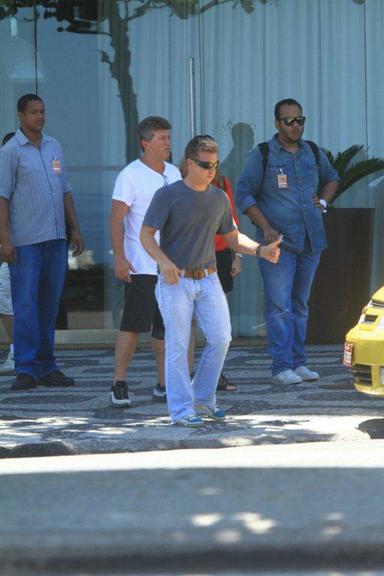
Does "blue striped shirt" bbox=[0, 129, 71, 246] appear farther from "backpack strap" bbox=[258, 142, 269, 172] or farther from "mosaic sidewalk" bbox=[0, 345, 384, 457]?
"backpack strap" bbox=[258, 142, 269, 172]

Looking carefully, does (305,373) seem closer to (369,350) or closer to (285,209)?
(285,209)

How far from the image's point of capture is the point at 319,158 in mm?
10930

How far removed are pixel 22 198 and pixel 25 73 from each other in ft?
12.3

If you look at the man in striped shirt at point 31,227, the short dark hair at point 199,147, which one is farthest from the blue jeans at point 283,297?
the short dark hair at point 199,147

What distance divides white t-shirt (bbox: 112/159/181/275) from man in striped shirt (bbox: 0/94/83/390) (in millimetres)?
1477

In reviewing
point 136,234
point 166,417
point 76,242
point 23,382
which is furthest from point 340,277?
point 166,417

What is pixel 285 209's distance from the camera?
1069 cm

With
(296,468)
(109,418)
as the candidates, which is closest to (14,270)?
(109,418)

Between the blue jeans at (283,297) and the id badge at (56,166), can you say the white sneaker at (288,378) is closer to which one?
the blue jeans at (283,297)

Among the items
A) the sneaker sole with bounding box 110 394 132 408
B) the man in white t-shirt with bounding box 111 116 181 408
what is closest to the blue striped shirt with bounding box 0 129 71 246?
the man in white t-shirt with bounding box 111 116 181 408

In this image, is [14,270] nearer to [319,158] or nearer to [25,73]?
[319,158]

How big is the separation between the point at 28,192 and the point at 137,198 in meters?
1.62

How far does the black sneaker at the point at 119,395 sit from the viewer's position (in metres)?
9.57

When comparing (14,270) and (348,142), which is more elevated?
(348,142)
